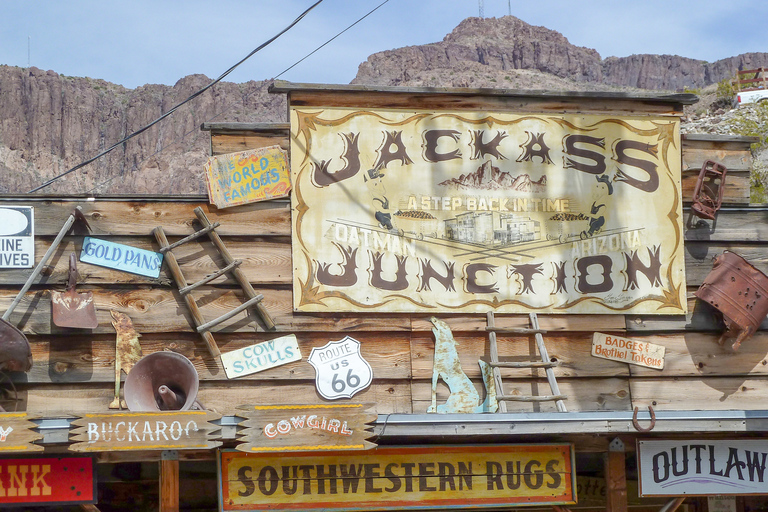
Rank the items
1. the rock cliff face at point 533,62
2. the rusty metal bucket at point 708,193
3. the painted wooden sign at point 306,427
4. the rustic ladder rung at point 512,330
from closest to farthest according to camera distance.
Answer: the painted wooden sign at point 306,427
the rustic ladder rung at point 512,330
the rusty metal bucket at point 708,193
the rock cliff face at point 533,62

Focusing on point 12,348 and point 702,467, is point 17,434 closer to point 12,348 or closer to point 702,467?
point 12,348

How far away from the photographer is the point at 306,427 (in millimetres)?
6551

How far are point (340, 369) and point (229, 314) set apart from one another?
1.13 meters

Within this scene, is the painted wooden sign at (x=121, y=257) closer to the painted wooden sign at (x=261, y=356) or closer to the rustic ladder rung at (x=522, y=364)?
the painted wooden sign at (x=261, y=356)

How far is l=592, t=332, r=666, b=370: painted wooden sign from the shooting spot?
7.58 meters

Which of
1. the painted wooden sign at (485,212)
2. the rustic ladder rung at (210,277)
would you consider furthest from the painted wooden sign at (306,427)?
the rustic ladder rung at (210,277)

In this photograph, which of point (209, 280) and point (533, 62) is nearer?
point (209, 280)

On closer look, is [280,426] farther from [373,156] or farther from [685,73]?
[685,73]

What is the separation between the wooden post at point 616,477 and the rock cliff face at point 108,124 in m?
88.5

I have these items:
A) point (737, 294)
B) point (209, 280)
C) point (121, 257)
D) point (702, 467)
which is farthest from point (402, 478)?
point (737, 294)

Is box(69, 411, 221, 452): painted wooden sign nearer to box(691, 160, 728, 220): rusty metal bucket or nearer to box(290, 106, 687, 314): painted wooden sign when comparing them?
box(290, 106, 687, 314): painted wooden sign

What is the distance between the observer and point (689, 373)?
766 centimetres

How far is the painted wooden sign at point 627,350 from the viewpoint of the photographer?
7.58m

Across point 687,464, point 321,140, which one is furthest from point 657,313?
point 321,140
